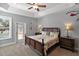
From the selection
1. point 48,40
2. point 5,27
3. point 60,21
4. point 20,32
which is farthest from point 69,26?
point 5,27

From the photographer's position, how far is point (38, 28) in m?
1.94

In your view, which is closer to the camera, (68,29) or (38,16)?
(68,29)

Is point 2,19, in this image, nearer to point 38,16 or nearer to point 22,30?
point 22,30

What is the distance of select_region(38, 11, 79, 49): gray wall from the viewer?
1.80 m

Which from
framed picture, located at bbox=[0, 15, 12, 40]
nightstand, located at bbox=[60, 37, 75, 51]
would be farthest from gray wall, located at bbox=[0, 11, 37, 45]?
nightstand, located at bbox=[60, 37, 75, 51]

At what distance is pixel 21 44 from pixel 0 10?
0.94 meters

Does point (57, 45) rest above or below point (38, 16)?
below

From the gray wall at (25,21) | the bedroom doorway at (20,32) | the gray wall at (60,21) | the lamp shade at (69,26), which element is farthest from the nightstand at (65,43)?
the bedroom doorway at (20,32)

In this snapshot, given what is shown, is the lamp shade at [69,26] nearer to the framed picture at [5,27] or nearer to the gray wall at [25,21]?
the gray wall at [25,21]

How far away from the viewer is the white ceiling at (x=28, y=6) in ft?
5.71

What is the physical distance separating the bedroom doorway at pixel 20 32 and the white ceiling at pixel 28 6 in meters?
0.30

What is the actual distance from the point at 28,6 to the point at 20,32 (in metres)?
0.67

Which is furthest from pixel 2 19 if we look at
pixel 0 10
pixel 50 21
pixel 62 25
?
pixel 62 25

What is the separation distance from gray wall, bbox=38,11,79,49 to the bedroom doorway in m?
0.44
